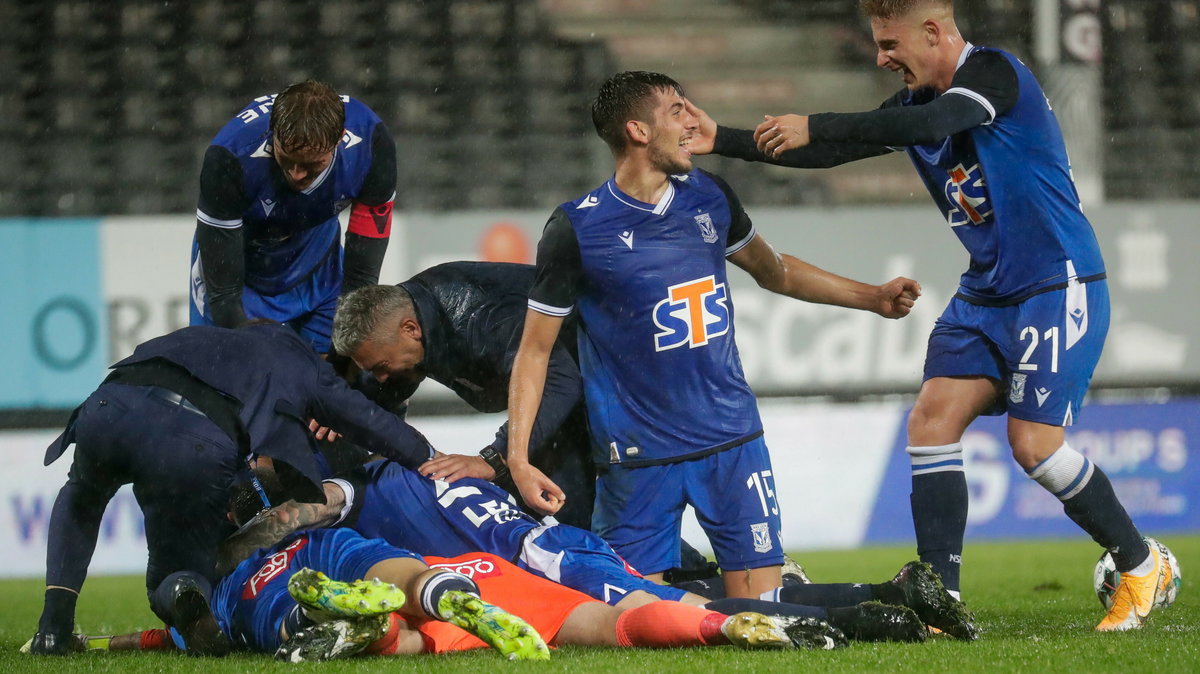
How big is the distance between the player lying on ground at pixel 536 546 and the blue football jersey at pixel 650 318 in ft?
1.32

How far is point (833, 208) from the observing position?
31.7 ft

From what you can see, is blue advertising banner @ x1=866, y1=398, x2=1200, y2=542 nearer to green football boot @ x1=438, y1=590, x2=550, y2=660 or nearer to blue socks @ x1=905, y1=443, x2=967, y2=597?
blue socks @ x1=905, y1=443, x2=967, y2=597

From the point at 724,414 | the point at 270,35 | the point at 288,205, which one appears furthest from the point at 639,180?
the point at 270,35

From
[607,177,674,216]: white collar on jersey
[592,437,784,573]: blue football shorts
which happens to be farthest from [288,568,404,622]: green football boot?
[607,177,674,216]: white collar on jersey

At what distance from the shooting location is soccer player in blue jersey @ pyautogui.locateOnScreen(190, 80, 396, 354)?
4.39 meters

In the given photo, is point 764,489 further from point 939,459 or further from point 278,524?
point 278,524

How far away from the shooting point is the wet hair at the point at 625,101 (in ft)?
13.1

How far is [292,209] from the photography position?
16.0ft

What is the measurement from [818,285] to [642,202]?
0.73 meters

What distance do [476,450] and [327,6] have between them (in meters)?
4.29

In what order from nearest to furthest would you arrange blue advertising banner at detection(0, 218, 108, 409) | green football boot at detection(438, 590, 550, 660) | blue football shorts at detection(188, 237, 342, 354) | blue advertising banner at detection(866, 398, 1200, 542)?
green football boot at detection(438, 590, 550, 660) → blue football shorts at detection(188, 237, 342, 354) → blue advertising banner at detection(0, 218, 108, 409) → blue advertising banner at detection(866, 398, 1200, 542)

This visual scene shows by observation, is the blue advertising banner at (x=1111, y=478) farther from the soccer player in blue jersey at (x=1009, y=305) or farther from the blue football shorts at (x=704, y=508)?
the blue football shorts at (x=704, y=508)

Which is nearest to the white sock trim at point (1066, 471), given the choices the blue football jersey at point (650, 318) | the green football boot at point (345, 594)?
the blue football jersey at point (650, 318)

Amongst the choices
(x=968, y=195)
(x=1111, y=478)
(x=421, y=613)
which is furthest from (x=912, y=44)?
(x=1111, y=478)
